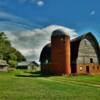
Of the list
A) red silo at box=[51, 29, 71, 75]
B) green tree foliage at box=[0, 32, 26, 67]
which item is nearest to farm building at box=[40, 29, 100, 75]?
red silo at box=[51, 29, 71, 75]

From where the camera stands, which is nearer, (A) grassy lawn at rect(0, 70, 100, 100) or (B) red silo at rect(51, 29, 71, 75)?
(A) grassy lawn at rect(0, 70, 100, 100)

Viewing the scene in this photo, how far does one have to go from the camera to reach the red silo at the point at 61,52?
2334 inches

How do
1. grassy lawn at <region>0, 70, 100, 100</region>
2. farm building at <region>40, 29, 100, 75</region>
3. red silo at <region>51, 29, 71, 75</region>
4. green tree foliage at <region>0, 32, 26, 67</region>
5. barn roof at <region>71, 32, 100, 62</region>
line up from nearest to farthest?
grassy lawn at <region>0, 70, 100, 100</region> → red silo at <region>51, 29, 71, 75</region> → farm building at <region>40, 29, 100, 75</region> → barn roof at <region>71, 32, 100, 62</region> → green tree foliage at <region>0, 32, 26, 67</region>

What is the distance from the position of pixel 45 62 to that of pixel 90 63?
1377 cm

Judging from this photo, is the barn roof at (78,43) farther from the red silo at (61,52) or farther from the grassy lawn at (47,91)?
the grassy lawn at (47,91)

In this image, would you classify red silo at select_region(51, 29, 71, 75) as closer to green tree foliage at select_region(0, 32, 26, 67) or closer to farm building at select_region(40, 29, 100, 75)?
farm building at select_region(40, 29, 100, 75)

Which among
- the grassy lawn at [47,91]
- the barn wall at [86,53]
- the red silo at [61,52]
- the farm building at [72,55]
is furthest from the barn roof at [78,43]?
the grassy lawn at [47,91]

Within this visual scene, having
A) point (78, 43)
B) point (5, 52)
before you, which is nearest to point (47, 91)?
point (78, 43)

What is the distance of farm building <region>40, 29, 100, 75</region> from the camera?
5944 cm

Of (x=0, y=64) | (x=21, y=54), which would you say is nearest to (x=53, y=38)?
(x=0, y=64)

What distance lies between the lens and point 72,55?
64.6 metres

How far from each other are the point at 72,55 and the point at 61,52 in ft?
20.6

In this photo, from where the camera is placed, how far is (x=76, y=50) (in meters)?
63.4

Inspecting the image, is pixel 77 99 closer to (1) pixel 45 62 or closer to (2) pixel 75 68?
(2) pixel 75 68
